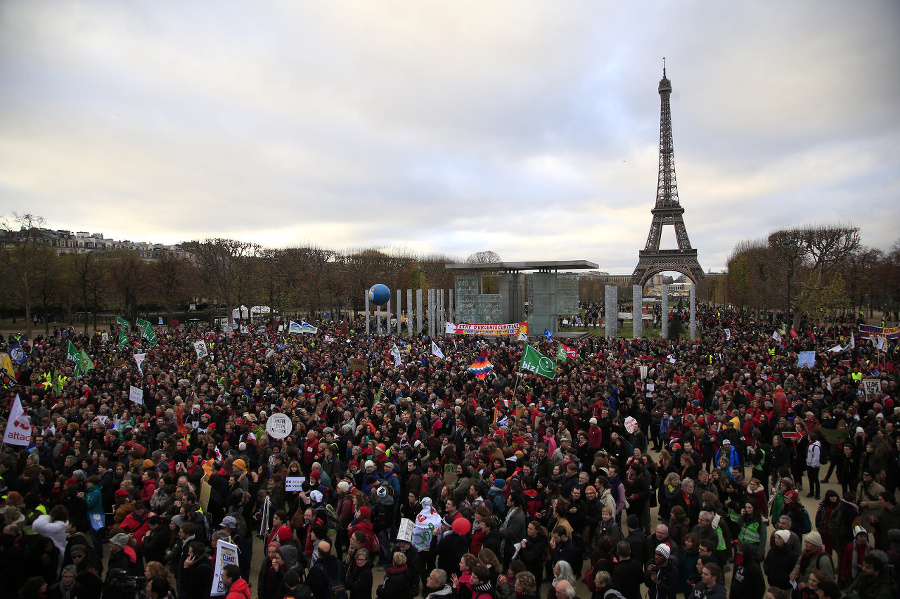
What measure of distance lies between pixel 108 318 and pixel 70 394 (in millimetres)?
56061

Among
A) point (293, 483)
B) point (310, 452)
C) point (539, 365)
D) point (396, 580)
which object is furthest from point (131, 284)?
point (396, 580)

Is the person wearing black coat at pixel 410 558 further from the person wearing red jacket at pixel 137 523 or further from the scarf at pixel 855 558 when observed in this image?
the scarf at pixel 855 558

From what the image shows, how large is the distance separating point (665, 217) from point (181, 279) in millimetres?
64577

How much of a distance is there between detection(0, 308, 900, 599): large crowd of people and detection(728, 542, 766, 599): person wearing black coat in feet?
0.07

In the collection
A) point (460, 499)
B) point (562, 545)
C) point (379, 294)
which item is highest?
point (379, 294)

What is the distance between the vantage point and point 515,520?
7.07 metres

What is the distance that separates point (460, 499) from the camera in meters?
7.38

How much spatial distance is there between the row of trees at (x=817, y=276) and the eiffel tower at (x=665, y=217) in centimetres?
723

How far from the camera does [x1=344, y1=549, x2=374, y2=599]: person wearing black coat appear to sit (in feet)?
19.7

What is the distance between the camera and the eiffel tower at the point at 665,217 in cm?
6950

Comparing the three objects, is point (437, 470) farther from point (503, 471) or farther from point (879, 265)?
point (879, 265)

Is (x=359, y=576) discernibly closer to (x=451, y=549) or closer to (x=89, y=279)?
(x=451, y=549)

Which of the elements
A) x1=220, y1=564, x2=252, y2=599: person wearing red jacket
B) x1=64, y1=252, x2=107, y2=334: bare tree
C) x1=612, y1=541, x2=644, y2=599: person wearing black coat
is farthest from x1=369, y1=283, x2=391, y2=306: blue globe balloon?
x1=612, y1=541, x2=644, y2=599: person wearing black coat

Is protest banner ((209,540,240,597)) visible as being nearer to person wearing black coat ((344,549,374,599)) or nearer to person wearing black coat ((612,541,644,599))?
person wearing black coat ((344,549,374,599))
